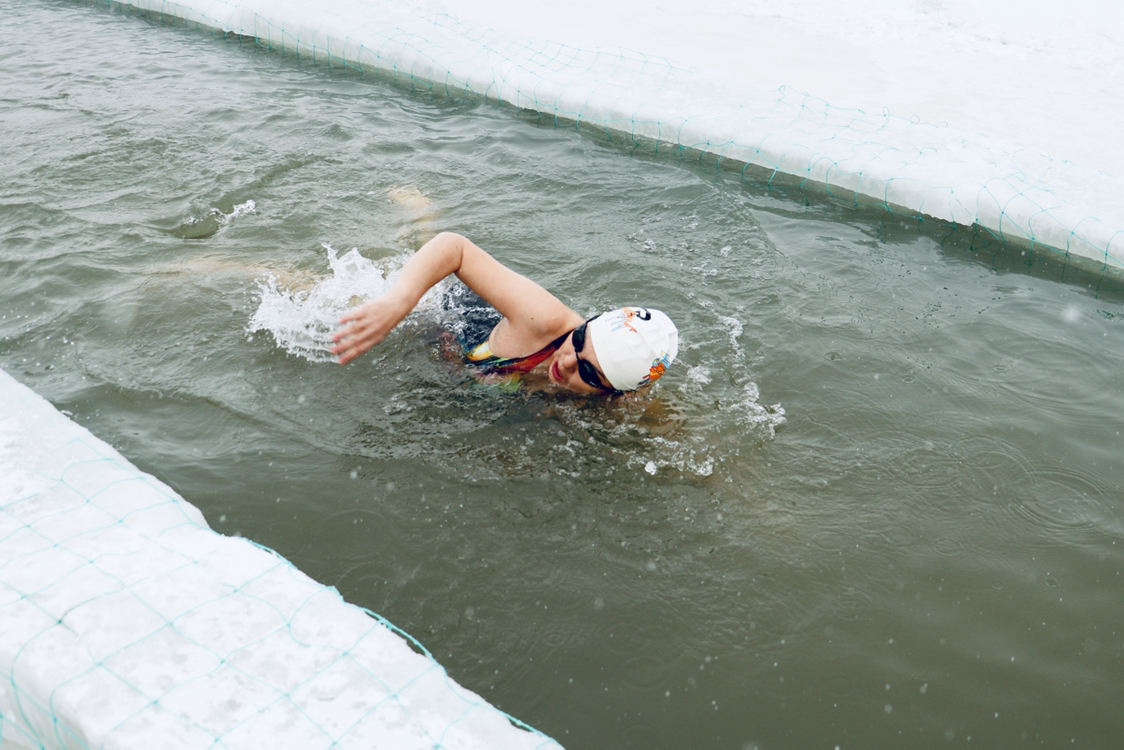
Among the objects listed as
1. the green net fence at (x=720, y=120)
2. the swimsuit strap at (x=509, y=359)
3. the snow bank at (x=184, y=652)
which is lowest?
the snow bank at (x=184, y=652)

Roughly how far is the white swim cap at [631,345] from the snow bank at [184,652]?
1510 mm

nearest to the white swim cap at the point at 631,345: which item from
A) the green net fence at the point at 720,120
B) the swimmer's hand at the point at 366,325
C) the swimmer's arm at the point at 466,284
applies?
the swimmer's arm at the point at 466,284

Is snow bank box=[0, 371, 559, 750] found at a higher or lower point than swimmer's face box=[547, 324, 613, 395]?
lower

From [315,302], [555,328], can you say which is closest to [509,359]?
[555,328]

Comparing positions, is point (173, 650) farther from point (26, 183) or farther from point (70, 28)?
point (70, 28)

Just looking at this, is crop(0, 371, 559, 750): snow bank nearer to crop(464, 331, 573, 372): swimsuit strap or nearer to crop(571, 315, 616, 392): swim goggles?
crop(571, 315, 616, 392): swim goggles

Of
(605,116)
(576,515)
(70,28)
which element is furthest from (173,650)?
(70,28)

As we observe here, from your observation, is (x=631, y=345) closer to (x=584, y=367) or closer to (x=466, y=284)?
(x=584, y=367)

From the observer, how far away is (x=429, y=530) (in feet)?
10.7

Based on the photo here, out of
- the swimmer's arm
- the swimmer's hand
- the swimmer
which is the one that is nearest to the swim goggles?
the swimmer

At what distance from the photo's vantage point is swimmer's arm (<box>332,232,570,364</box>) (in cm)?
304

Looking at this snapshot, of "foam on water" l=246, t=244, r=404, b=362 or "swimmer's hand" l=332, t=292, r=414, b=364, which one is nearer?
"swimmer's hand" l=332, t=292, r=414, b=364

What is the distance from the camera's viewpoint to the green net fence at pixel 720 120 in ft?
20.0

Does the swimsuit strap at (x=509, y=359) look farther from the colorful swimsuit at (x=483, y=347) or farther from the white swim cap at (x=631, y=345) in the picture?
the white swim cap at (x=631, y=345)
